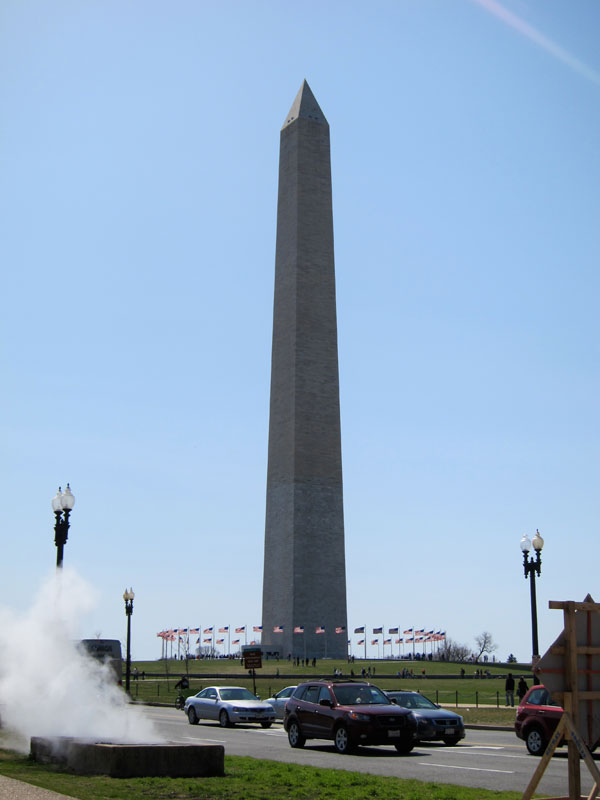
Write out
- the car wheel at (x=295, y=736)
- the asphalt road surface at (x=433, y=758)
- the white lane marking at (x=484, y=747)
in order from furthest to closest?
the white lane marking at (x=484, y=747), the car wheel at (x=295, y=736), the asphalt road surface at (x=433, y=758)

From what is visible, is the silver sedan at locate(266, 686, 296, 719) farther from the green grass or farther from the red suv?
the green grass

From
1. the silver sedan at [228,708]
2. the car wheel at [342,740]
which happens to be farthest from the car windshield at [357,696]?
the silver sedan at [228,708]

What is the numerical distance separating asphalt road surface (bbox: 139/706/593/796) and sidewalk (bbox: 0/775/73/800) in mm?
6065

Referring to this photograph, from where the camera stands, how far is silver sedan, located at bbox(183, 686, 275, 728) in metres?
29.4

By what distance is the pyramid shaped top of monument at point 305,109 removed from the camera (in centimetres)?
7225

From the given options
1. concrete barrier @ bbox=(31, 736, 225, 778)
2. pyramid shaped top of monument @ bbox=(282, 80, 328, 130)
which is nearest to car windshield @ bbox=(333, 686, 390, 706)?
concrete barrier @ bbox=(31, 736, 225, 778)

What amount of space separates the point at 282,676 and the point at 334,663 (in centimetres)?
1048

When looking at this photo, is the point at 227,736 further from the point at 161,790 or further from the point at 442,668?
the point at 442,668

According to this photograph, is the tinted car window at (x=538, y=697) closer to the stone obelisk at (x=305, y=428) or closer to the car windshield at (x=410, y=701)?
the car windshield at (x=410, y=701)

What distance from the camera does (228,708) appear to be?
1171 inches

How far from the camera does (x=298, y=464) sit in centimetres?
6856

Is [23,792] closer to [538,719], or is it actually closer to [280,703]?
[538,719]

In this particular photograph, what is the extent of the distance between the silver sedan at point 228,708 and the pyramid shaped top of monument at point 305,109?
1953 inches

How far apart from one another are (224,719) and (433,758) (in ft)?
37.8
